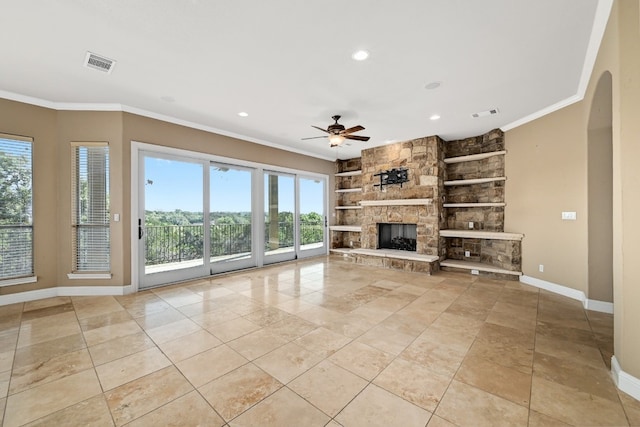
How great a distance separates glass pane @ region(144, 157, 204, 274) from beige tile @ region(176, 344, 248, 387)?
2845mm

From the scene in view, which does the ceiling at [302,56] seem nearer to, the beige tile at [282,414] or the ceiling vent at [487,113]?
the ceiling vent at [487,113]

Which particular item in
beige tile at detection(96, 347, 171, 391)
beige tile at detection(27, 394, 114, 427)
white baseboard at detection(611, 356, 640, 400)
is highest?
white baseboard at detection(611, 356, 640, 400)

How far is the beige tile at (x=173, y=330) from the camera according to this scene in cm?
274

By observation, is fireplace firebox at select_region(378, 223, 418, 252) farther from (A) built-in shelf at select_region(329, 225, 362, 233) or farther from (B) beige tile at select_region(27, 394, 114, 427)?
(B) beige tile at select_region(27, 394, 114, 427)

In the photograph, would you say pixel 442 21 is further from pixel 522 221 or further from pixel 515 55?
pixel 522 221

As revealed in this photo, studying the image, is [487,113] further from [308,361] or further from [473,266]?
[308,361]

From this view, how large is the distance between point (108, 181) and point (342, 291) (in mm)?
4198

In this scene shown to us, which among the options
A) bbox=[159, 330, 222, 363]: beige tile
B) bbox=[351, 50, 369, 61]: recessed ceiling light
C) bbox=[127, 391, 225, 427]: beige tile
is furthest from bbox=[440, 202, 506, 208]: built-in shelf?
bbox=[127, 391, 225, 427]: beige tile

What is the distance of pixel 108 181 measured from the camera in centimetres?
422

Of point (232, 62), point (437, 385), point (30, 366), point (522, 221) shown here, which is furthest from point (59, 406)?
point (522, 221)

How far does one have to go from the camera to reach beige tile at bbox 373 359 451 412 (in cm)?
186

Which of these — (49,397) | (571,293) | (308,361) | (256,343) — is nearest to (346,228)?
(571,293)

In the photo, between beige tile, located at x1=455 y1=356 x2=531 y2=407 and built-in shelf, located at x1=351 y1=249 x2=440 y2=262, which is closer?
beige tile, located at x1=455 y1=356 x2=531 y2=407

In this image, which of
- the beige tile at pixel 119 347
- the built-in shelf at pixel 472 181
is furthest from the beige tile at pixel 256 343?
the built-in shelf at pixel 472 181
